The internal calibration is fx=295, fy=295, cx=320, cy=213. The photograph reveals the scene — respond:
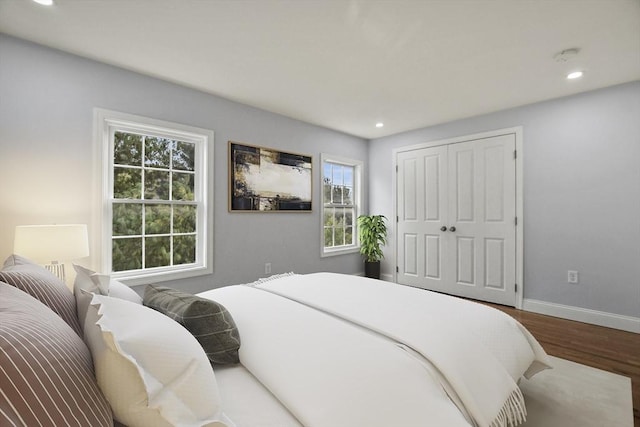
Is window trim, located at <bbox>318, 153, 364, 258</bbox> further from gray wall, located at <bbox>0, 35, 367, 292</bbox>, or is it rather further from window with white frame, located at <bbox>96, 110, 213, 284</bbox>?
window with white frame, located at <bbox>96, 110, 213, 284</bbox>

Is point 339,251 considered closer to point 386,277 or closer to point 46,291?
point 386,277

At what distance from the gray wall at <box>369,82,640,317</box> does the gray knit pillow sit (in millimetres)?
3822

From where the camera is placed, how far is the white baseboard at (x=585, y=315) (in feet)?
9.82

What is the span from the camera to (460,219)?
4.17m

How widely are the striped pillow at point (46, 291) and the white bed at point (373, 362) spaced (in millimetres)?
548

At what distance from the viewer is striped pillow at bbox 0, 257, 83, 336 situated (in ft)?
3.12

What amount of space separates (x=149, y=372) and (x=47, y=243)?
1940 mm

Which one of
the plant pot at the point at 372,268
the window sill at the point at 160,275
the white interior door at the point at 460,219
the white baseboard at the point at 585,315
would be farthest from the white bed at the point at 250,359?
the plant pot at the point at 372,268

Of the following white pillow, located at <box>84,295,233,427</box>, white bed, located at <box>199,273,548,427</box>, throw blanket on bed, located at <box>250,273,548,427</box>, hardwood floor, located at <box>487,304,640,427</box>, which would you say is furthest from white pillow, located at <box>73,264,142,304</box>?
hardwood floor, located at <box>487,304,640,427</box>

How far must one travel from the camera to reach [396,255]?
4895 mm

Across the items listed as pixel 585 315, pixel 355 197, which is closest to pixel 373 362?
pixel 585 315

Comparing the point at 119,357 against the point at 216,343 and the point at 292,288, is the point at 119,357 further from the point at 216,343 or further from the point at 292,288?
the point at 292,288

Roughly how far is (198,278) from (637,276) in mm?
4518

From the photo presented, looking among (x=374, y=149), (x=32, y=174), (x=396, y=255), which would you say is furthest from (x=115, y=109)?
(x=396, y=255)
